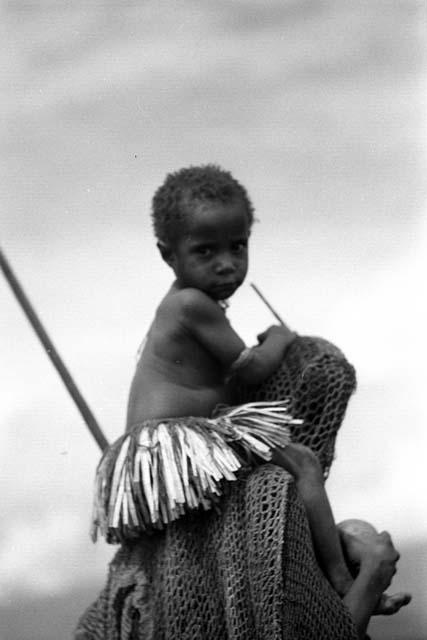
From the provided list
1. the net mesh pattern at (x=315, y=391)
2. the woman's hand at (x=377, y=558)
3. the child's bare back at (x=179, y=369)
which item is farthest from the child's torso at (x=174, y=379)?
the woman's hand at (x=377, y=558)

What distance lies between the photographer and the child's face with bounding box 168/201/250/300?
5203 millimetres

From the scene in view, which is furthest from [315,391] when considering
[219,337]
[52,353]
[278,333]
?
[52,353]

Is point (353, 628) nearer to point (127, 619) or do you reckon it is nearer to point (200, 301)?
point (127, 619)

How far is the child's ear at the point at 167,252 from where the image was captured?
5.32m

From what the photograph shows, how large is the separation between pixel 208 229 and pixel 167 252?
0.22m

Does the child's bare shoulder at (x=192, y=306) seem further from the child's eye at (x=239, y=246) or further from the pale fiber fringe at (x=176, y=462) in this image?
the pale fiber fringe at (x=176, y=462)

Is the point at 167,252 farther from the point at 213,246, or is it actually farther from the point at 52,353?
the point at 52,353

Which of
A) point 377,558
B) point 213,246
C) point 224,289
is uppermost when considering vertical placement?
point 213,246

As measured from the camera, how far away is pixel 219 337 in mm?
5195

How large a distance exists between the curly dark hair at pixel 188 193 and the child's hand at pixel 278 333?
0.38 meters

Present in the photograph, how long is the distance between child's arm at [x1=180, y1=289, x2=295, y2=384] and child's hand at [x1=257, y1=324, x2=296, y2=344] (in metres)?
0.11

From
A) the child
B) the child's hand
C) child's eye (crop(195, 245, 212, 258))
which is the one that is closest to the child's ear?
the child

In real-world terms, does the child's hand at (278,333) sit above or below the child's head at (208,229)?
below

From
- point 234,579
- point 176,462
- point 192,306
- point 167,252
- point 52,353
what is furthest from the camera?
point 52,353
